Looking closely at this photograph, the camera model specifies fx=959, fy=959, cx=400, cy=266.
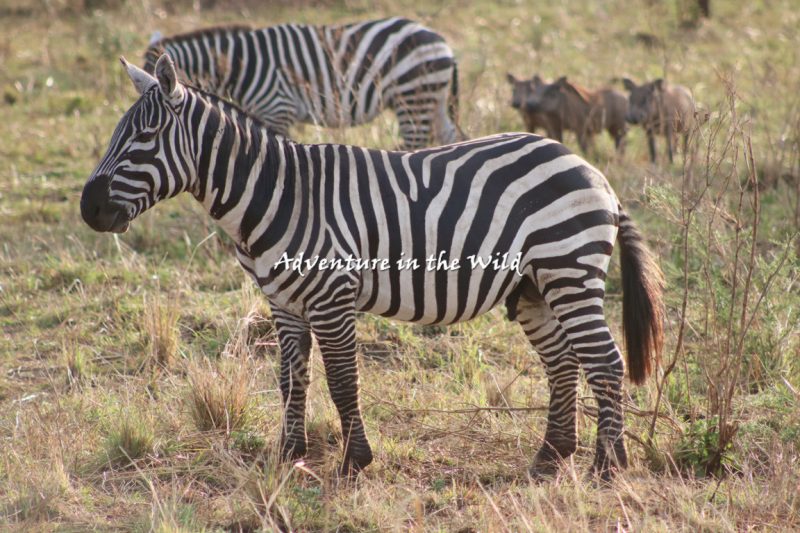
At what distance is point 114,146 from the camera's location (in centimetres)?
452

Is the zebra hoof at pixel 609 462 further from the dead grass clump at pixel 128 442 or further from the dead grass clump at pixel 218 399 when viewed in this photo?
the dead grass clump at pixel 128 442

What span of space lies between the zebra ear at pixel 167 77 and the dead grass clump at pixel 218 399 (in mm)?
1648

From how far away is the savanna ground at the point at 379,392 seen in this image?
4.59 meters

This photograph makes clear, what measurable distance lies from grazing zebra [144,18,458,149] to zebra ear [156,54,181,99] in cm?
522

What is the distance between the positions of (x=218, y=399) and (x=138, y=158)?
5.04ft

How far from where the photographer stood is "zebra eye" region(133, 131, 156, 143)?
14.8ft

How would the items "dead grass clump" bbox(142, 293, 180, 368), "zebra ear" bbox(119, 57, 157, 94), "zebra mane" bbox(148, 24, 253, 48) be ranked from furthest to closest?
1. "zebra mane" bbox(148, 24, 253, 48)
2. "dead grass clump" bbox(142, 293, 180, 368)
3. "zebra ear" bbox(119, 57, 157, 94)

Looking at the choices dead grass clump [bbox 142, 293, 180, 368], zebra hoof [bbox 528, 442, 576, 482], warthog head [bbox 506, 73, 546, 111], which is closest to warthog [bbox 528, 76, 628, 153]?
warthog head [bbox 506, 73, 546, 111]

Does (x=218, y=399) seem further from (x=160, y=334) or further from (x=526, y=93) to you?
(x=526, y=93)

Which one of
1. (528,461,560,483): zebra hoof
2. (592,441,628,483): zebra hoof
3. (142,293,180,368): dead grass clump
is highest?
(142,293,180,368): dead grass clump

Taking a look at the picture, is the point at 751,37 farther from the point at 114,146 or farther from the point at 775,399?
the point at 114,146

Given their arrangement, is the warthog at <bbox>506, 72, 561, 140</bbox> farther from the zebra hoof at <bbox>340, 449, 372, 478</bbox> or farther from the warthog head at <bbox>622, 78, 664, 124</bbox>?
the zebra hoof at <bbox>340, 449, 372, 478</bbox>

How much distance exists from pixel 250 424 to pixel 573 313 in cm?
198

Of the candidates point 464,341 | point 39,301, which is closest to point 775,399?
point 464,341
